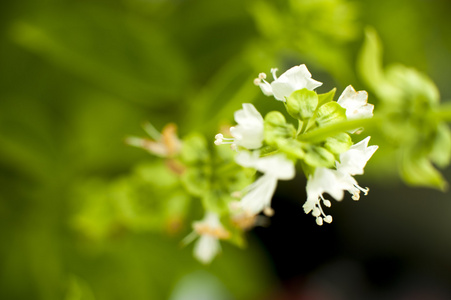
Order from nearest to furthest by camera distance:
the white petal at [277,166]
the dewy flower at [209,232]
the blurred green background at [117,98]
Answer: the white petal at [277,166] < the dewy flower at [209,232] < the blurred green background at [117,98]

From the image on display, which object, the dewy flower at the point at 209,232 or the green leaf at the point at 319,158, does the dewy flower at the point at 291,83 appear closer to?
the green leaf at the point at 319,158

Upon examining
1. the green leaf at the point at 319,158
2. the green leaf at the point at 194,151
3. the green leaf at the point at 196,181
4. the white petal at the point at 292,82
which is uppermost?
the green leaf at the point at 194,151

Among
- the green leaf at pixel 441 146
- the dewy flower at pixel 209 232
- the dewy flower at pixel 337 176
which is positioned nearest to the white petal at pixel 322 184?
the dewy flower at pixel 337 176

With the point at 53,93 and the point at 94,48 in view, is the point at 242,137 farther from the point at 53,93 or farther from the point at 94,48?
the point at 53,93

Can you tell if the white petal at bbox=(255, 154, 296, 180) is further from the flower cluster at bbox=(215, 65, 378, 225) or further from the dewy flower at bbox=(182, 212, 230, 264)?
the dewy flower at bbox=(182, 212, 230, 264)

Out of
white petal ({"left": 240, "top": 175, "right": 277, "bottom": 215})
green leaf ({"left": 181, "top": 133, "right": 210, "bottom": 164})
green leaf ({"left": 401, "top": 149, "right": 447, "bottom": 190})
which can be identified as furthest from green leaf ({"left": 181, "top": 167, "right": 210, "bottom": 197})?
green leaf ({"left": 401, "top": 149, "right": 447, "bottom": 190})

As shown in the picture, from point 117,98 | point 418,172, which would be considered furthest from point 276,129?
point 117,98

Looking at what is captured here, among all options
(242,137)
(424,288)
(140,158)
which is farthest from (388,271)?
(242,137)
